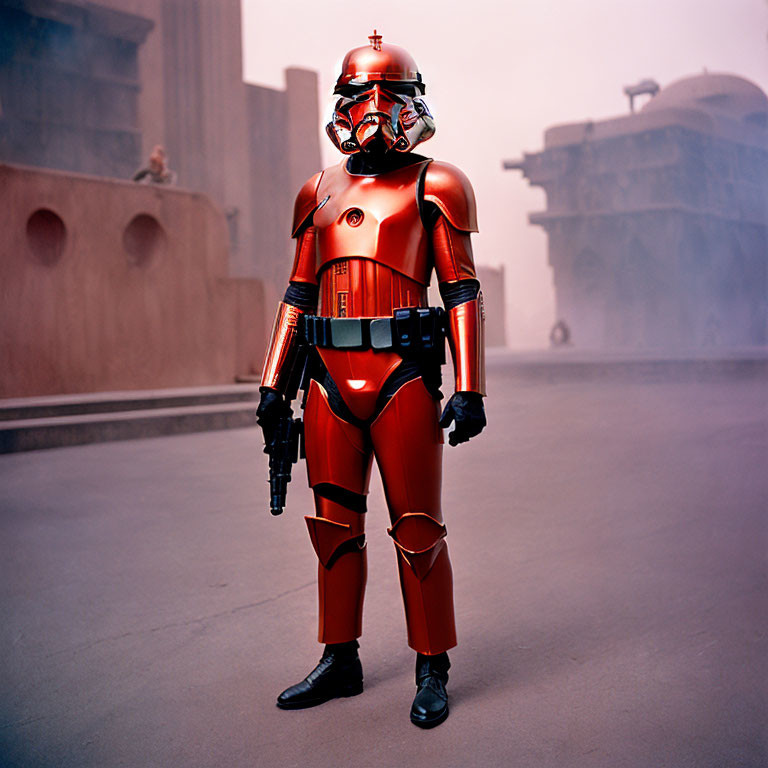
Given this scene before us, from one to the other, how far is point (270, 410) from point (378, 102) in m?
0.85

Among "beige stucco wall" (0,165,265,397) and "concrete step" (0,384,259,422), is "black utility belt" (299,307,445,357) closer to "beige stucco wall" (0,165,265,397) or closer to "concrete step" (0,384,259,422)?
"concrete step" (0,384,259,422)

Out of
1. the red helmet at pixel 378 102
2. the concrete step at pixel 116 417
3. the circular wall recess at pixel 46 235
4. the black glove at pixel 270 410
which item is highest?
the circular wall recess at pixel 46 235

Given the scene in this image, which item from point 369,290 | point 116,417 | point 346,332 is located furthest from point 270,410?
point 116,417

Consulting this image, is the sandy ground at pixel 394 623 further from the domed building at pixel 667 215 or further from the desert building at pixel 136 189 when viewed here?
the domed building at pixel 667 215

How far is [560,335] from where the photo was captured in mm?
24484

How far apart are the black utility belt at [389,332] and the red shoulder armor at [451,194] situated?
0.24 m

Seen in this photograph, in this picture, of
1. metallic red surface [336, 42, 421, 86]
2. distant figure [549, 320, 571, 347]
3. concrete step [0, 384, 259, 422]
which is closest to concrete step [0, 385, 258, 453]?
concrete step [0, 384, 259, 422]

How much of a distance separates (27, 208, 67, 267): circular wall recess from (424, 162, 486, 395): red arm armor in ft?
27.1

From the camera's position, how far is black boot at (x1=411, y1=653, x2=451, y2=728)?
1929mm

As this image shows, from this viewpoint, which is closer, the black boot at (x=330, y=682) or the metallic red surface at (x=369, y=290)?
the metallic red surface at (x=369, y=290)

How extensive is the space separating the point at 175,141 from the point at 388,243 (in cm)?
1646

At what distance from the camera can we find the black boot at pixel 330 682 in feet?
6.79

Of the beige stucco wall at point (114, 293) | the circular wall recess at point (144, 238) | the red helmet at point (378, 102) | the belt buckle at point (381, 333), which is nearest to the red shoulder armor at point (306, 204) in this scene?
→ the red helmet at point (378, 102)

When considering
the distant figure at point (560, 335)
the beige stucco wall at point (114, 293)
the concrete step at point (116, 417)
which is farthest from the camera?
the distant figure at point (560, 335)
